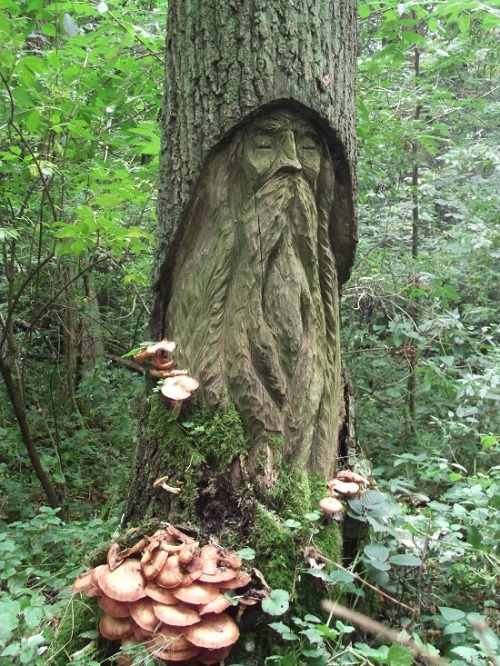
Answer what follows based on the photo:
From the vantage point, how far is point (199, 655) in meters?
1.87

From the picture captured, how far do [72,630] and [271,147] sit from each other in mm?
2249

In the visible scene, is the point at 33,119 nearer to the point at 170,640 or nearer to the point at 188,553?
the point at 188,553

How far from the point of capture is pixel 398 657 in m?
1.64

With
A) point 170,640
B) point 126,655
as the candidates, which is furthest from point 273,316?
point 126,655

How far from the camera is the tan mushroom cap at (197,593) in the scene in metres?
1.83

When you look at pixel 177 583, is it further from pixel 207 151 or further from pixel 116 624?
pixel 207 151

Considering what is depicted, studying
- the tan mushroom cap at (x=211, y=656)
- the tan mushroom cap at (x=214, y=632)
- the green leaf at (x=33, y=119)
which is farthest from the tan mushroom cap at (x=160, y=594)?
the green leaf at (x=33, y=119)

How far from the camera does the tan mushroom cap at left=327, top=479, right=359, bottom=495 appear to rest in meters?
2.34

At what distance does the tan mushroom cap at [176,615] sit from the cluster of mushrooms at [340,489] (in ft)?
2.32

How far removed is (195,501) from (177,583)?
1.44ft

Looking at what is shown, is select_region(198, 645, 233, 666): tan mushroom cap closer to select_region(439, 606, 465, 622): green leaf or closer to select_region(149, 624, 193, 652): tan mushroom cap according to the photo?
select_region(149, 624, 193, 652): tan mushroom cap

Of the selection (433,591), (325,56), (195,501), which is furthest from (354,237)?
(433,591)

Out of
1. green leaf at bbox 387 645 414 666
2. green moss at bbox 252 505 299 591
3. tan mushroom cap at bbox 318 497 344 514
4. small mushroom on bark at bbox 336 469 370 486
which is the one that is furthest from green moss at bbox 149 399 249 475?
green leaf at bbox 387 645 414 666

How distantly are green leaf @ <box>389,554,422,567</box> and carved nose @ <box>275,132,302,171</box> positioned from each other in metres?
1.77
